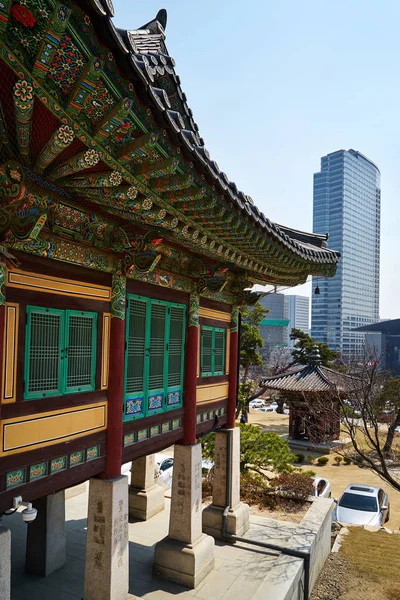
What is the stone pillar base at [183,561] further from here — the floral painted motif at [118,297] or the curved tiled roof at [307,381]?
the curved tiled roof at [307,381]

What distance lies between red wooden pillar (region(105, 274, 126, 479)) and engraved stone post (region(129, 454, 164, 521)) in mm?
6318

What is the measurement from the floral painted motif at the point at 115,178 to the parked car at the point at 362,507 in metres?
16.8

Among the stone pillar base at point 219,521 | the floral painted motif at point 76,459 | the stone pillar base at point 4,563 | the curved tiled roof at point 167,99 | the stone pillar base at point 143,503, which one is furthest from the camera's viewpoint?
the stone pillar base at point 143,503

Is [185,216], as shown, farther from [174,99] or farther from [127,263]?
[174,99]

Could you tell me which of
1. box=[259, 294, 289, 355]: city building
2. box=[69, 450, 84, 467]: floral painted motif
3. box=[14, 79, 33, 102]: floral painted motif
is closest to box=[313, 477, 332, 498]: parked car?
box=[69, 450, 84, 467]: floral painted motif

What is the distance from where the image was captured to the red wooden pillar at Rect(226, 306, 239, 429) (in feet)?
37.3

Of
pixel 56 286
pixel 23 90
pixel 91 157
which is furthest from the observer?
pixel 56 286

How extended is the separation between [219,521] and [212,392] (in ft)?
10.7

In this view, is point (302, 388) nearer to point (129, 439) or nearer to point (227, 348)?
point (227, 348)

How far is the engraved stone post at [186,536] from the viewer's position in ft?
28.1

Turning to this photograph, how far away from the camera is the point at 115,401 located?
6.60 metres

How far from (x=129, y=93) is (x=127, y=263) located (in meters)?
3.45

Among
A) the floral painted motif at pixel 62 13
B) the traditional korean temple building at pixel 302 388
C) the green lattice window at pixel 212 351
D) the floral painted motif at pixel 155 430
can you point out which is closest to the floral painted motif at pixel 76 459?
the floral painted motif at pixel 155 430

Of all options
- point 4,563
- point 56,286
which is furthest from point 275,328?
point 4,563
